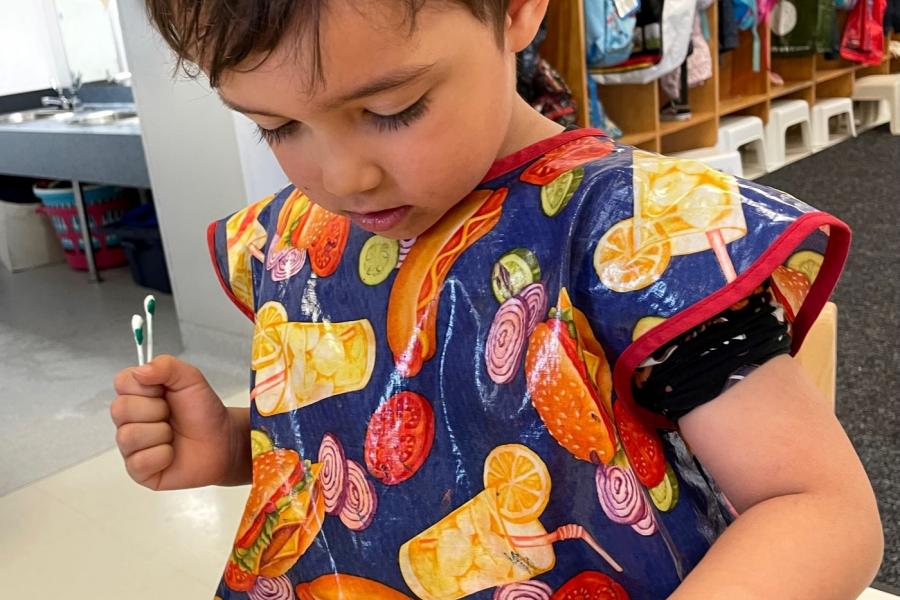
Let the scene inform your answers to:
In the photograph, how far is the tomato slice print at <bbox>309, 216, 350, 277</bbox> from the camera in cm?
73

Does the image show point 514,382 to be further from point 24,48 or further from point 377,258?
point 24,48

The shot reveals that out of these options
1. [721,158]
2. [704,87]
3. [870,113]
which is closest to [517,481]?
[721,158]

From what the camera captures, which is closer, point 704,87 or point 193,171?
point 193,171

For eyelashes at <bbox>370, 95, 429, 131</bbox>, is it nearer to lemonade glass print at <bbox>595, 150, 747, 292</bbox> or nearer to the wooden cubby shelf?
lemonade glass print at <bbox>595, 150, 747, 292</bbox>

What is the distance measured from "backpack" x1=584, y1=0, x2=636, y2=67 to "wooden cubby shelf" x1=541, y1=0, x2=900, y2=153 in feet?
0.13

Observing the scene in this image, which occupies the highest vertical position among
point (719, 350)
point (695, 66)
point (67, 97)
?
point (719, 350)

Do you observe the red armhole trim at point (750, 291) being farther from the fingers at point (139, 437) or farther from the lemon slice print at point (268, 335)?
the fingers at point (139, 437)

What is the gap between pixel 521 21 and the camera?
59 cm

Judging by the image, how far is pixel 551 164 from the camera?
24.9 inches

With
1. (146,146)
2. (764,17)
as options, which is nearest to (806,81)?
(764,17)

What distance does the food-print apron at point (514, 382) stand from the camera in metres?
0.53

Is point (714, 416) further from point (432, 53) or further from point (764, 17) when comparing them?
point (764, 17)

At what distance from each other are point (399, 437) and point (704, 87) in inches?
138

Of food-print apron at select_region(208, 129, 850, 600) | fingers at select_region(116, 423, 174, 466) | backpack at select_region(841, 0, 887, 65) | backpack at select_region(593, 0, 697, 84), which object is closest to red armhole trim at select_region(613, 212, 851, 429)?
food-print apron at select_region(208, 129, 850, 600)
